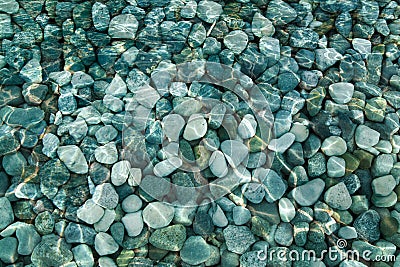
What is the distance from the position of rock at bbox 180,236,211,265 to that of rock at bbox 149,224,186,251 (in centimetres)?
3

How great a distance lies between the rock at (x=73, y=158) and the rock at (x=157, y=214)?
1.16 feet

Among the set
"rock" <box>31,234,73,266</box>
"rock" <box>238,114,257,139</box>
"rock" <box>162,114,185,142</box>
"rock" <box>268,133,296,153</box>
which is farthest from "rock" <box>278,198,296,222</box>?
"rock" <box>31,234,73,266</box>

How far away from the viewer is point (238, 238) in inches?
81.3

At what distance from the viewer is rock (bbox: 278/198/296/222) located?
6.89 ft

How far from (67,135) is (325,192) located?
1.28 meters

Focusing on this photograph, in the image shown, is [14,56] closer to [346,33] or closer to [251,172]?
[251,172]

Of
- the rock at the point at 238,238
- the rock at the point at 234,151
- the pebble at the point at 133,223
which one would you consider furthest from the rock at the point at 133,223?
the rock at the point at 234,151

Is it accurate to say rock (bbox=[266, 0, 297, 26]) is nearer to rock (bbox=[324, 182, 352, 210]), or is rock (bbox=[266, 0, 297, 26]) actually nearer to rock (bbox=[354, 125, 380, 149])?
rock (bbox=[354, 125, 380, 149])

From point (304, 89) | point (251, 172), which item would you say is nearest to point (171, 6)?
point (304, 89)

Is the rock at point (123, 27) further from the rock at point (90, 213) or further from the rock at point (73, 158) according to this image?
the rock at point (90, 213)

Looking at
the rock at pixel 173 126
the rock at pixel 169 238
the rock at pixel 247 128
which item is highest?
the rock at pixel 247 128

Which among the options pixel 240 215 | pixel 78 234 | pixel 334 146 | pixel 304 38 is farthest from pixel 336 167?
pixel 78 234

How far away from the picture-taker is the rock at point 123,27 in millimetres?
2381

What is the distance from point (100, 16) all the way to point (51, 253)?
1.25 meters
